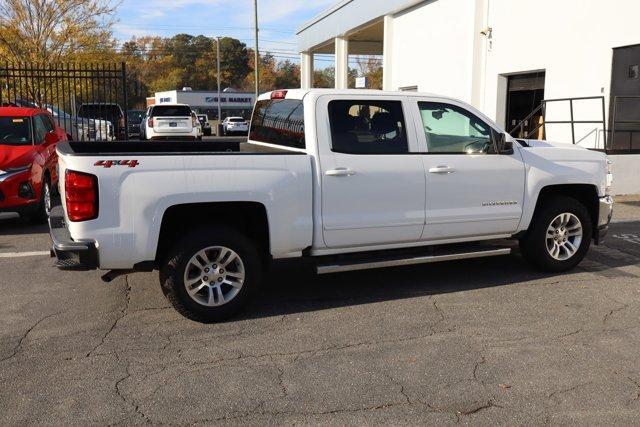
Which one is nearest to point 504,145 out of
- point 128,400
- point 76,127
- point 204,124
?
point 128,400

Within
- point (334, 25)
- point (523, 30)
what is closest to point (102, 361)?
point (523, 30)

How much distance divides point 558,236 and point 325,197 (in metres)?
2.86

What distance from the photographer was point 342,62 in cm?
2695

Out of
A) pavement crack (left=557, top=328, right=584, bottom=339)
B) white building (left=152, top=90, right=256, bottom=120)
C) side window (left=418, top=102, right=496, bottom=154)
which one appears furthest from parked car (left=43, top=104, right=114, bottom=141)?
white building (left=152, top=90, right=256, bottom=120)

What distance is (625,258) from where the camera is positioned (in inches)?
286

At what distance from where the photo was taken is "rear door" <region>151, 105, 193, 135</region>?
Answer: 2289 cm

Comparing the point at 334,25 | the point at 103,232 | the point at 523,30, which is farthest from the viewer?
the point at 334,25

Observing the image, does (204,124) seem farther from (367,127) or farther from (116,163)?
(116,163)

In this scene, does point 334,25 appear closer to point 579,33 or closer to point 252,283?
point 579,33

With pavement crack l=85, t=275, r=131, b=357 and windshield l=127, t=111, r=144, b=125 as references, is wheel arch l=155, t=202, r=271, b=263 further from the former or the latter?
windshield l=127, t=111, r=144, b=125

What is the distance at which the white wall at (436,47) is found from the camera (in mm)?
16562

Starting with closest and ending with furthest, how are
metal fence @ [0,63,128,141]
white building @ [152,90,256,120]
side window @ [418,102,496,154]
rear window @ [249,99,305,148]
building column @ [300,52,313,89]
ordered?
rear window @ [249,99,305,148] → side window @ [418,102,496,154] → metal fence @ [0,63,128,141] → building column @ [300,52,313,89] → white building @ [152,90,256,120]

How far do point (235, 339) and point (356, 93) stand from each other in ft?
8.23

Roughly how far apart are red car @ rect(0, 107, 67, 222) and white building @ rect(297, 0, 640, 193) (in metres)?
10.4
